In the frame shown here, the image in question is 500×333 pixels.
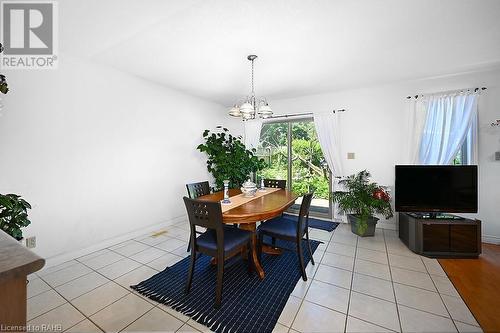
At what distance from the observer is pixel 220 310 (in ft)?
5.52

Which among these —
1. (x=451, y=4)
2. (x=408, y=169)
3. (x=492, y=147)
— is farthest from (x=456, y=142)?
(x=451, y=4)

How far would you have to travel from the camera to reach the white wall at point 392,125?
2.91m

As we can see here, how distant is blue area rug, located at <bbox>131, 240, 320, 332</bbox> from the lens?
1580mm

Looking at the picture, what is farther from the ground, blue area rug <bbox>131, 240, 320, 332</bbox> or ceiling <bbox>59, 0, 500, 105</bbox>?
ceiling <bbox>59, 0, 500, 105</bbox>

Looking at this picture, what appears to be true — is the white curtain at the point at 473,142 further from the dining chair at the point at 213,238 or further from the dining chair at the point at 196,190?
the dining chair at the point at 196,190

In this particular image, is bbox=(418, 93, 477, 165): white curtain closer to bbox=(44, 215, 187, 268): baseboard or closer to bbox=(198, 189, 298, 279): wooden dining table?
bbox=(198, 189, 298, 279): wooden dining table

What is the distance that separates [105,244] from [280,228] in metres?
2.44

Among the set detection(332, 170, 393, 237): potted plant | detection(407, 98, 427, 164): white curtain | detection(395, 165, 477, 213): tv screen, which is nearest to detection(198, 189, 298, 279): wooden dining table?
detection(332, 170, 393, 237): potted plant

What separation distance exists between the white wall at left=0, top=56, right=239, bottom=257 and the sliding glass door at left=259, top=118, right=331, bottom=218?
82.0 inches

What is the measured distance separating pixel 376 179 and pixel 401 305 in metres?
2.34

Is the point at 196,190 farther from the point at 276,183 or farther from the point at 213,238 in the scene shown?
the point at 276,183

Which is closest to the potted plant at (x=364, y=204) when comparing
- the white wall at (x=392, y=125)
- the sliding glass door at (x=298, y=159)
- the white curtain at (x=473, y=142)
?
the white wall at (x=392, y=125)

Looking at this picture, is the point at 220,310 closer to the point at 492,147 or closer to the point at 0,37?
the point at 0,37

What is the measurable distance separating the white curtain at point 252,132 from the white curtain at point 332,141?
4.44ft
